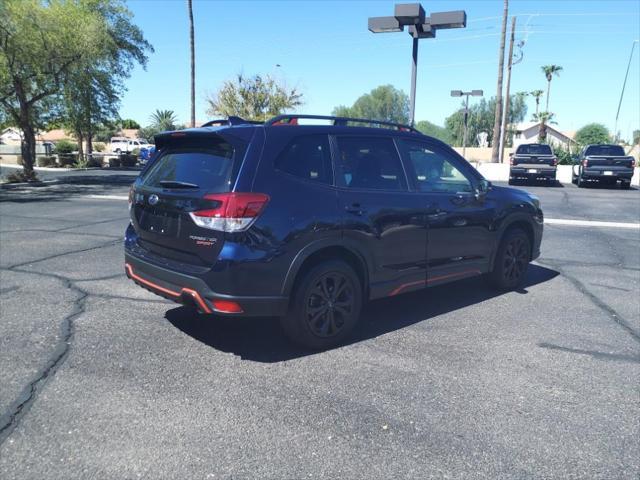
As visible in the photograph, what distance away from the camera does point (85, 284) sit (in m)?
6.11

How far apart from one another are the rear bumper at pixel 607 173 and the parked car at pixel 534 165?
1397mm

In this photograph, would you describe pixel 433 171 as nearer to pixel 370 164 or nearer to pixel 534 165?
pixel 370 164

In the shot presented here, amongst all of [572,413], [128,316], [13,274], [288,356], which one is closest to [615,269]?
[572,413]

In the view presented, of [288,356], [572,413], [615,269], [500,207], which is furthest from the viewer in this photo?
[615,269]

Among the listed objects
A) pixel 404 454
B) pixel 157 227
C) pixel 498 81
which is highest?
pixel 498 81

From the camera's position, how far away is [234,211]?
144 inches

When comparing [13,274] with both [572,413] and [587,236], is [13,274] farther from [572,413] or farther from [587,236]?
[587,236]

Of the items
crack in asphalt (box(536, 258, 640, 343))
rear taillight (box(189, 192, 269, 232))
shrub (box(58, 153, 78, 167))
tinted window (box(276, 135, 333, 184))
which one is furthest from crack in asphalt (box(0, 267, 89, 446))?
shrub (box(58, 153, 78, 167))

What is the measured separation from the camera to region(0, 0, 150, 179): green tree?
19.2 meters

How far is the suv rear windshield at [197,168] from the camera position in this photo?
3836mm

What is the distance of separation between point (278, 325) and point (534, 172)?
66.8 feet

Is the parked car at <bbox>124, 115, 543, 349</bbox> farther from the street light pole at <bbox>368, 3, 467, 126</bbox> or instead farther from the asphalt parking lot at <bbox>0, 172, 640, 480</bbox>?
the street light pole at <bbox>368, 3, 467, 126</bbox>

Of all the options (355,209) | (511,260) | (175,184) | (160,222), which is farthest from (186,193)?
(511,260)

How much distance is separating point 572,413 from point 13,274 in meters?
6.35
